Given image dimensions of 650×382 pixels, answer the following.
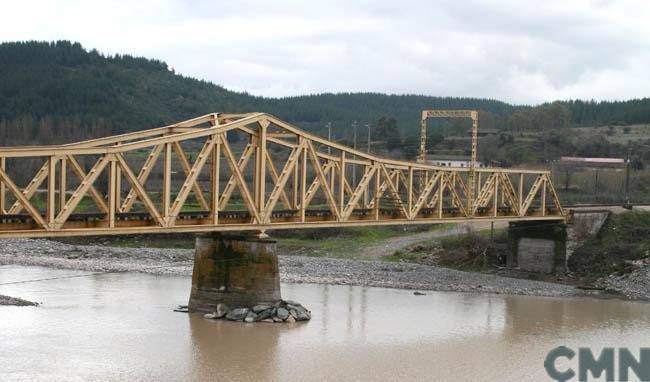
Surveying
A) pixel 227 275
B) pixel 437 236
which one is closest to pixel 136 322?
pixel 227 275

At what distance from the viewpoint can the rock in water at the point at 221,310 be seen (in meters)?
40.2

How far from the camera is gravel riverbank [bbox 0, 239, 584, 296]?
5478cm

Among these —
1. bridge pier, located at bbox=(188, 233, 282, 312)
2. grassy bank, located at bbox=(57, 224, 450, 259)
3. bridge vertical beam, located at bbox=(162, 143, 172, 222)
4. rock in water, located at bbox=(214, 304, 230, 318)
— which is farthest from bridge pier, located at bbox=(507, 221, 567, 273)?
bridge vertical beam, located at bbox=(162, 143, 172, 222)

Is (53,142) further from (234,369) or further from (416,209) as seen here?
(234,369)

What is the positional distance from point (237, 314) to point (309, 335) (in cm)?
393

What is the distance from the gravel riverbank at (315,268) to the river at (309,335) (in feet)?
9.43

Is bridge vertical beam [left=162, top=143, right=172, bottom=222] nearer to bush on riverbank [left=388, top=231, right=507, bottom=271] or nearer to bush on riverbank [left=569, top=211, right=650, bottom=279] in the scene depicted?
bush on riverbank [left=388, top=231, right=507, bottom=271]

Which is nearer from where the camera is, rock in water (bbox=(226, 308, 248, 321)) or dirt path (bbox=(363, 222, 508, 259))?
rock in water (bbox=(226, 308, 248, 321))

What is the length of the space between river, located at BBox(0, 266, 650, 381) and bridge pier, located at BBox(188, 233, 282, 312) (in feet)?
4.57

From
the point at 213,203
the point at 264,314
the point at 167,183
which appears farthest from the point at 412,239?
the point at 167,183

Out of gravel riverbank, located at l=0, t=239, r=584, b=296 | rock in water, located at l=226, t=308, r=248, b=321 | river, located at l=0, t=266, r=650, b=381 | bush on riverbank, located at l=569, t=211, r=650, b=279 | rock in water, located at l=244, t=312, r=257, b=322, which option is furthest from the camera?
bush on riverbank, located at l=569, t=211, r=650, b=279

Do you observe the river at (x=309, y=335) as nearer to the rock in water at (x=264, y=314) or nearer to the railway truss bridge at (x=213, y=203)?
the rock in water at (x=264, y=314)

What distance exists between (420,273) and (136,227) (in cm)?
2748

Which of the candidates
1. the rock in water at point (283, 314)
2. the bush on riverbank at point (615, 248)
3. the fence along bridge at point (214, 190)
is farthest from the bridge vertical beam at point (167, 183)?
the bush on riverbank at point (615, 248)
